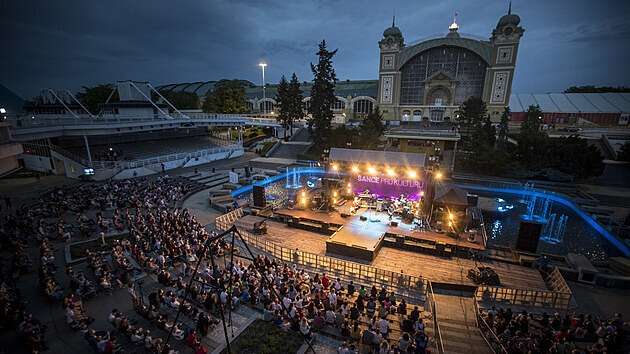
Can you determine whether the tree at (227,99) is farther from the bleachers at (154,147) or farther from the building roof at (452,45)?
the building roof at (452,45)

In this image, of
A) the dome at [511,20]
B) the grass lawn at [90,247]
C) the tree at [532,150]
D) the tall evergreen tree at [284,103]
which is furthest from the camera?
the dome at [511,20]

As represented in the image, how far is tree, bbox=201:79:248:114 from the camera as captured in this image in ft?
183

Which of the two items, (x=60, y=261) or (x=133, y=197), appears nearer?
(x=60, y=261)

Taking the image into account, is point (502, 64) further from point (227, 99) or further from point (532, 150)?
point (227, 99)

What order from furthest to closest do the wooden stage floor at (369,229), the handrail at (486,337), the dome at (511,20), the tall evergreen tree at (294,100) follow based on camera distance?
the dome at (511,20)
the tall evergreen tree at (294,100)
the wooden stage floor at (369,229)
the handrail at (486,337)

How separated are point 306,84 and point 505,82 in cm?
4808

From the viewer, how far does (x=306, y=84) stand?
77625 mm

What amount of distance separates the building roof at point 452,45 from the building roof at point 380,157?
44836mm

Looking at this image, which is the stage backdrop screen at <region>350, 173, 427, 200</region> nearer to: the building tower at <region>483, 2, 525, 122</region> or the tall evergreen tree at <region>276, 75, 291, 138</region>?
the tall evergreen tree at <region>276, 75, 291, 138</region>

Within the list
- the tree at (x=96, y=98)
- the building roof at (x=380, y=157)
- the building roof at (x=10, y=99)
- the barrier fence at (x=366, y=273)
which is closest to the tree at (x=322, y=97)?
the building roof at (x=380, y=157)

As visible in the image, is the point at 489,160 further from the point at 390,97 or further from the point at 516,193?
the point at 390,97

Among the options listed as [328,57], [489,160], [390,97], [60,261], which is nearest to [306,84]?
[390,97]

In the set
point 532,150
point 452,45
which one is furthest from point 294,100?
point 532,150

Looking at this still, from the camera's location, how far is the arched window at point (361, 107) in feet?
211
